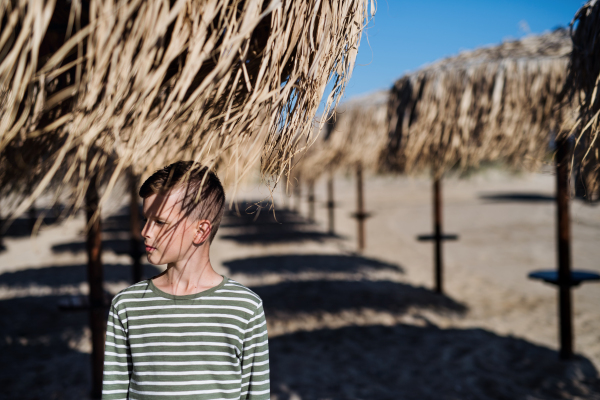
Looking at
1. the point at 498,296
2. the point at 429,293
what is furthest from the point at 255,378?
the point at 498,296

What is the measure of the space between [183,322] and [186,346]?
0.19ft

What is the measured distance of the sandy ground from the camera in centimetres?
299

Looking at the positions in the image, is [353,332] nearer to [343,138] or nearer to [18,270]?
[343,138]

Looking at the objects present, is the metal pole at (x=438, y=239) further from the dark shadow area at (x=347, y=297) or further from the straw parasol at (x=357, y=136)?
the straw parasol at (x=357, y=136)

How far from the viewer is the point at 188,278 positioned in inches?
42.4

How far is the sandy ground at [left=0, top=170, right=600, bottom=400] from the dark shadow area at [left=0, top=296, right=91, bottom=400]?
14 mm

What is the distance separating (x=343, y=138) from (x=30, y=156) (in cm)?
559

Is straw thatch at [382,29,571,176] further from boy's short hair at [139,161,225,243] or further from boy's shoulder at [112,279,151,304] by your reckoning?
boy's shoulder at [112,279,151,304]

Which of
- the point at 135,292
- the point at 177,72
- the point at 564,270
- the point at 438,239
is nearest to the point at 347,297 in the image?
the point at 438,239

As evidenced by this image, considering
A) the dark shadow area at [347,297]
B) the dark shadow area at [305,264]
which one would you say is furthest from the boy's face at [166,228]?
the dark shadow area at [305,264]

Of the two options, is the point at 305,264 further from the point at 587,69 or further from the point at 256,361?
the point at 256,361

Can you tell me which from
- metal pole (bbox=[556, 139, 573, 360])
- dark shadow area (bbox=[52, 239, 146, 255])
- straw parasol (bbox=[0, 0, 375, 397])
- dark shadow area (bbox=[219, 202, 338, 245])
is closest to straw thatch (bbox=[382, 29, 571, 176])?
metal pole (bbox=[556, 139, 573, 360])

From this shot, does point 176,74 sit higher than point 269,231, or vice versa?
point 176,74

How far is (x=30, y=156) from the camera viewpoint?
1493 millimetres
